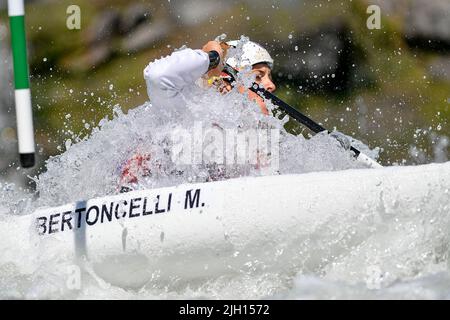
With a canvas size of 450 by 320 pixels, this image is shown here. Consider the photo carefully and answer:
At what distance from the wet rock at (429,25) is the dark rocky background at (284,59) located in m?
0.01

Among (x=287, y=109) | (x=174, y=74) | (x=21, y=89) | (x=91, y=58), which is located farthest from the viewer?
(x=91, y=58)

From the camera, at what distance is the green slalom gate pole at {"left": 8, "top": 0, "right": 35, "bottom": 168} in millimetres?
3248

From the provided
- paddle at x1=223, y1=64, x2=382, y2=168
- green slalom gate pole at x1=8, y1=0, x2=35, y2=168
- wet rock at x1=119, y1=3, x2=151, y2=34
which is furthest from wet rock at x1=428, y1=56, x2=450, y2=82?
green slalom gate pole at x1=8, y1=0, x2=35, y2=168

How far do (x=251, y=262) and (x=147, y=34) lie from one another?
207 inches

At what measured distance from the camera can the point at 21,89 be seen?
3.29 meters

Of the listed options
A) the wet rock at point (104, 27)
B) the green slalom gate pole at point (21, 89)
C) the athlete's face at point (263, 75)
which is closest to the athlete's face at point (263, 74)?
the athlete's face at point (263, 75)

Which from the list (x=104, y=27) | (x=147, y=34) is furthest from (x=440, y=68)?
(x=104, y=27)

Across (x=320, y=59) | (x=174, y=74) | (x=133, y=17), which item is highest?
(x=133, y=17)

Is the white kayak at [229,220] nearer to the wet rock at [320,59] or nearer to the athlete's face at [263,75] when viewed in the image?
the athlete's face at [263,75]

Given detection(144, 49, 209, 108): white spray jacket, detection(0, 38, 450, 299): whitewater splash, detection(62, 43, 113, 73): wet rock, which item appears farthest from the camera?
detection(62, 43, 113, 73): wet rock

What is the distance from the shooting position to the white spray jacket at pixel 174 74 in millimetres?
3910

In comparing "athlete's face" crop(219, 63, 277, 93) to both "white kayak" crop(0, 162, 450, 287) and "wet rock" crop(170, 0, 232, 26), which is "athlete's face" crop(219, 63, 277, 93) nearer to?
"white kayak" crop(0, 162, 450, 287)

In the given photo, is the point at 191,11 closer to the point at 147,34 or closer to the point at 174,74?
the point at 147,34

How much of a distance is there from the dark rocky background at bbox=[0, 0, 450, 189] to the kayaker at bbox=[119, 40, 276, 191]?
13.1ft
